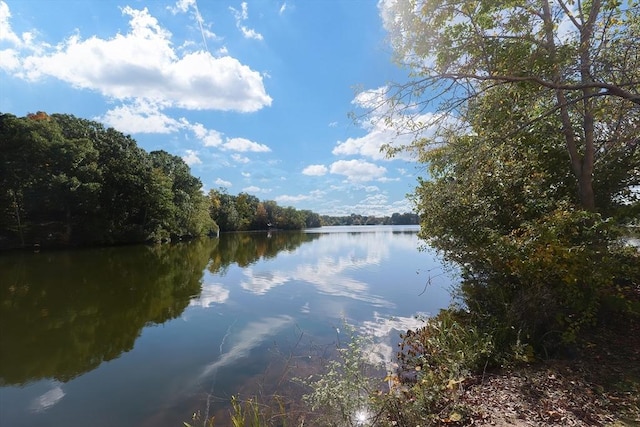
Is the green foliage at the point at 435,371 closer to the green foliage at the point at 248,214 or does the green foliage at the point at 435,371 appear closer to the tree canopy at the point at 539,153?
the tree canopy at the point at 539,153

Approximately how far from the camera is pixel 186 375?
590cm

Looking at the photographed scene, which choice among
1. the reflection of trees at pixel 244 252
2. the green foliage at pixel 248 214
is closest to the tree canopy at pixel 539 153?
the reflection of trees at pixel 244 252

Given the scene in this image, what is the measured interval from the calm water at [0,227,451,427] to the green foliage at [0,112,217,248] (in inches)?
683

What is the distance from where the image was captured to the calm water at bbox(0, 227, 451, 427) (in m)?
5.08

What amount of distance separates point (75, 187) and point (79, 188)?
0.86 meters

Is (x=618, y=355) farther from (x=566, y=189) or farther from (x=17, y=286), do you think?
(x=17, y=286)

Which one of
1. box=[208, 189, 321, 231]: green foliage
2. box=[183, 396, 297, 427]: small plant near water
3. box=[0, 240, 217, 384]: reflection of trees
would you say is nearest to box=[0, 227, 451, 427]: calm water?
box=[0, 240, 217, 384]: reflection of trees

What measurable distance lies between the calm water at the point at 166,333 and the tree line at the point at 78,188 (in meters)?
17.3

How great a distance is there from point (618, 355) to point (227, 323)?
8158 millimetres

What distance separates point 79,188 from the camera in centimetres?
3062

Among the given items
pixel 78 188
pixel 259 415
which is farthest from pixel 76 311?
pixel 78 188

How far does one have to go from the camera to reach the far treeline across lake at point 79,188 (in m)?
28.4

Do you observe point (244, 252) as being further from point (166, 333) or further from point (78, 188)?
point (166, 333)

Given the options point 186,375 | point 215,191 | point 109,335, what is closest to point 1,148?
point 109,335
